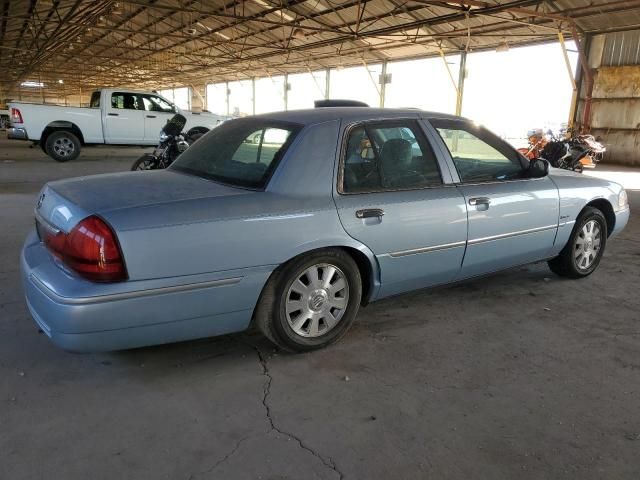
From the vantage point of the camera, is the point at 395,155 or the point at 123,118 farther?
the point at 123,118

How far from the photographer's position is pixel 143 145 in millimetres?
14344

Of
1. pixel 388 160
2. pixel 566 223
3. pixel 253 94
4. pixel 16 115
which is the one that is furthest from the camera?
pixel 253 94

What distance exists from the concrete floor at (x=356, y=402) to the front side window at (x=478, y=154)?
3.35 feet

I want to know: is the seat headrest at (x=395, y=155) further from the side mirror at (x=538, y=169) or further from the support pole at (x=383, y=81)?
the support pole at (x=383, y=81)

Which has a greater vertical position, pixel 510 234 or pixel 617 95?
pixel 617 95

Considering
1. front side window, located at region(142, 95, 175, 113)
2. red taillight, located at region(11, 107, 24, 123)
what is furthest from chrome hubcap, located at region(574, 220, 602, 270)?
red taillight, located at region(11, 107, 24, 123)

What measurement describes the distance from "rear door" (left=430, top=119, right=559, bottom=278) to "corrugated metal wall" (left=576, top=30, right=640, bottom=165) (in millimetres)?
15133

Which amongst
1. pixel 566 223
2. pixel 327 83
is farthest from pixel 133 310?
pixel 327 83

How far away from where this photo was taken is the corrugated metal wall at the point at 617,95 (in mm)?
16031

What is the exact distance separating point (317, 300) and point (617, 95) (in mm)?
17296

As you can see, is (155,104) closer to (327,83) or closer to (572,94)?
→ (572,94)

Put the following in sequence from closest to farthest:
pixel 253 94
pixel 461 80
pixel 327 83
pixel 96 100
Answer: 1. pixel 96 100
2. pixel 461 80
3. pixel 327 83
4. pixel 253 94

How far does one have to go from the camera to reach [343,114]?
3277 millimetres

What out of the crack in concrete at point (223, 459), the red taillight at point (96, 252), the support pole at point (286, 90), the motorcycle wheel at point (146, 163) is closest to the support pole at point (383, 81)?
Result: the support pole at point (286, 90)
